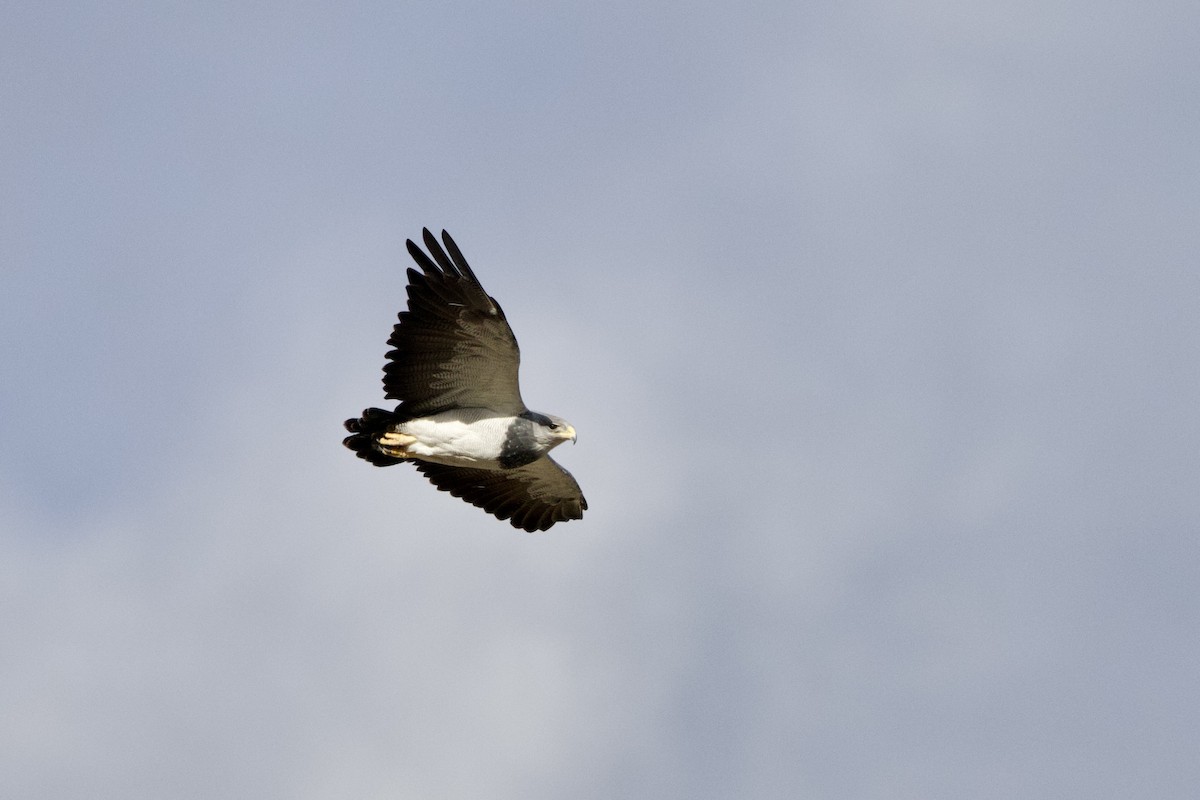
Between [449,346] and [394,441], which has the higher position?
[449,346]

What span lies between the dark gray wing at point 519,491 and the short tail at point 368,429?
1852 mm

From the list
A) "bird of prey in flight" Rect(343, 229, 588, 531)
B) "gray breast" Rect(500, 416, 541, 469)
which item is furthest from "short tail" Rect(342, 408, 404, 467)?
"gray breast" Rect(500, 416, 541, 469)

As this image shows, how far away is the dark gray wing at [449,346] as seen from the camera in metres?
23.2

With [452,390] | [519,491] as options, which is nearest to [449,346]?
[452,390]

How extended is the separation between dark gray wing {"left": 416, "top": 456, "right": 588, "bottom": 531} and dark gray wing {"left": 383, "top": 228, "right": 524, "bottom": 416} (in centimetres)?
217

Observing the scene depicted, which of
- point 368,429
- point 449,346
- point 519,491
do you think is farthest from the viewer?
point 519,491

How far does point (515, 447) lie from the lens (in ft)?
81.4

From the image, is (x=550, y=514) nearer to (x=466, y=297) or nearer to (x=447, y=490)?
(x=447, y=490)

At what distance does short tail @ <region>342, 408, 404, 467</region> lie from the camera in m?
24.7

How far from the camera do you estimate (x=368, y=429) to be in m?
24.7

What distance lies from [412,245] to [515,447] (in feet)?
11.9

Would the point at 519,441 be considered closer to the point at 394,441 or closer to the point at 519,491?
the point at 394,441

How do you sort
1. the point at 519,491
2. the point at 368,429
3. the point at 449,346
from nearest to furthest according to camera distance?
the point at 449,346 → the point at 368,429 → the point at 519,491

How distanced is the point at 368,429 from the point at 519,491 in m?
3.58
